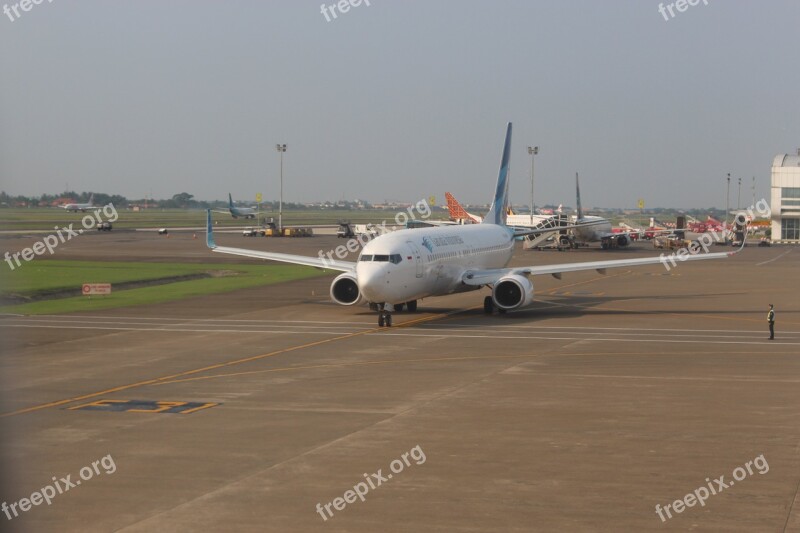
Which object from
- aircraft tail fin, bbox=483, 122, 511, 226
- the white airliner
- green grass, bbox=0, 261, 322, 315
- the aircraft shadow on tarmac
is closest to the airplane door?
the white airliner

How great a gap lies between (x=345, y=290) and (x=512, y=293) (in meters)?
8.53

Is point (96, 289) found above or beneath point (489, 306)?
above

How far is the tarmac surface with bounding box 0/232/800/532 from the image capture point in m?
18.5

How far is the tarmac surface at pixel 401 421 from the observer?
1852cm

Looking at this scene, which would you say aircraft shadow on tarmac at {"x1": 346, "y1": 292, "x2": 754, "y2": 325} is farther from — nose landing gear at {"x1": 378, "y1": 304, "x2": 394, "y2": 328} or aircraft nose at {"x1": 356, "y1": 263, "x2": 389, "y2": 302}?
aircraft nose at {"x1": 356, "y1": 263, "x2": 389, "y2": 302}

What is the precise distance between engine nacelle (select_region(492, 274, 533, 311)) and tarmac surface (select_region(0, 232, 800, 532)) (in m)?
0.89

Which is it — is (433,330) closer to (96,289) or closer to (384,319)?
(384,319)

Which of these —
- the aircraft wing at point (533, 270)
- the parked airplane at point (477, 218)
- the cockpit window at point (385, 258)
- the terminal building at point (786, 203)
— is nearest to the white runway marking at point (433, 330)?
the cockpit window at point (385, 258)

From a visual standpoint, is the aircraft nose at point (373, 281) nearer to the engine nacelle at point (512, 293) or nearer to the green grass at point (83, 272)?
the engine nacelle at point (512, 293)

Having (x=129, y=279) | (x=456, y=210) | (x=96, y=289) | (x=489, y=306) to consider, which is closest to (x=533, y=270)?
(x=489, y=306)

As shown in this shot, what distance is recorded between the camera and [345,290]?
53781 millimetres

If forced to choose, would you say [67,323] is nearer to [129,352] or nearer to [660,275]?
[129,352]

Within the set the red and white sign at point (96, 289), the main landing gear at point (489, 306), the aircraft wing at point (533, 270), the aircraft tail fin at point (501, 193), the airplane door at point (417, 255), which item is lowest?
the main landing gear at point (489, 306)

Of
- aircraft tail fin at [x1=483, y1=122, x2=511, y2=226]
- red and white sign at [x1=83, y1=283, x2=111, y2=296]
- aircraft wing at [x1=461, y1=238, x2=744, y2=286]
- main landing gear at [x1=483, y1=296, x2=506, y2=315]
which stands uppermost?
aircraft tail fin at [x1=483, y1=122, x2=511, y2=226]
